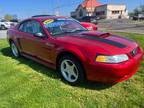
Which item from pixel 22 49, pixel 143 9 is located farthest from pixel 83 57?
pixel 143 9

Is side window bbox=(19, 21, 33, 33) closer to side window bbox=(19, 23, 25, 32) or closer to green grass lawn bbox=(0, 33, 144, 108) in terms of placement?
side window bbox=(19, 23, 25, 32)

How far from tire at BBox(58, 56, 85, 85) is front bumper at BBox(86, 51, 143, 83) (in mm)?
215

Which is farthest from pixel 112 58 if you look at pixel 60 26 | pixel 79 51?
pixel 60 26

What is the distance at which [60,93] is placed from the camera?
4.20 metres

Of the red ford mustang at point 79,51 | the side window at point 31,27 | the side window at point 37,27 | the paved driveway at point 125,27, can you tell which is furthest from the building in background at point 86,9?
the red ford mustang at point 79,51

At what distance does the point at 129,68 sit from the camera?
401 cm

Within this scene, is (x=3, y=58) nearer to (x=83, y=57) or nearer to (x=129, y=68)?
(x=83, y=57)

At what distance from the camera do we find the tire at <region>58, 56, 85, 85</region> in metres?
4.27

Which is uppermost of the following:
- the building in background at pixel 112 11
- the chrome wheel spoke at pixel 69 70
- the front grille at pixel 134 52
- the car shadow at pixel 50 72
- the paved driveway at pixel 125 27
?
the front grille at pixel 134 52

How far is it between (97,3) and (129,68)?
8989cm

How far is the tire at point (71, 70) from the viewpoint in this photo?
4.27m

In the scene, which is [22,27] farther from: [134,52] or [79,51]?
[134,52]

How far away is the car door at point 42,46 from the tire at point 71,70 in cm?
39

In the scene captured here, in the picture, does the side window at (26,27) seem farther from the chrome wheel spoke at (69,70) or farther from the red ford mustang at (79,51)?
the chrome wheel spoke at (69,70)
